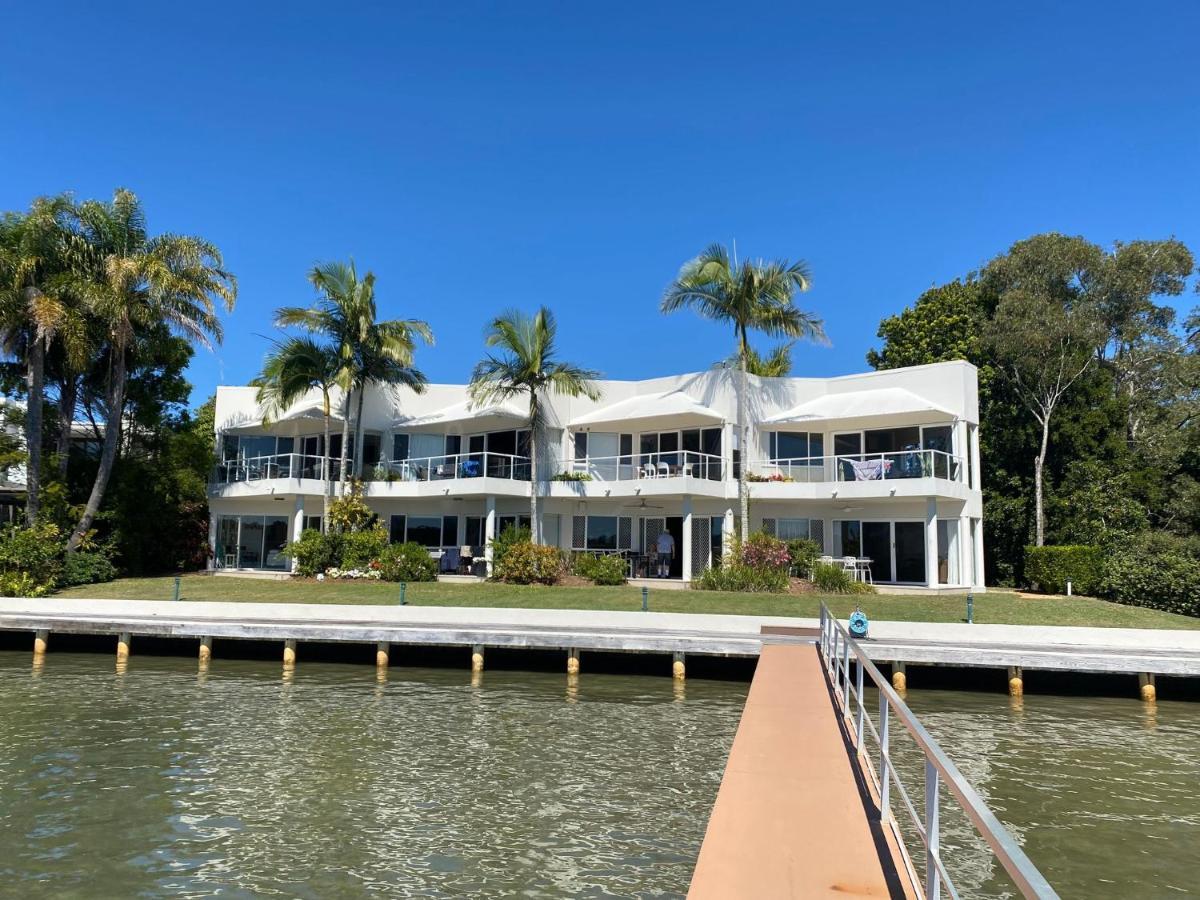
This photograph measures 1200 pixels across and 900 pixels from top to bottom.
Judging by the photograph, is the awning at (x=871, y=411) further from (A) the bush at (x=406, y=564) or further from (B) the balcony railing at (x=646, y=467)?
(A) the bush at (x=406, y=564)

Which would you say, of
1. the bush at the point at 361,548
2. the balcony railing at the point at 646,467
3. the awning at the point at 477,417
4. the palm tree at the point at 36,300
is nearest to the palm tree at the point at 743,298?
the balcony railing at the point at 646,467

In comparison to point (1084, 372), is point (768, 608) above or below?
below

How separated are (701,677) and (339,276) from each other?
21.2 metres

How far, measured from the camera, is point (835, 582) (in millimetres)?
25156

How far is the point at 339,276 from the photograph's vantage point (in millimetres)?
31578

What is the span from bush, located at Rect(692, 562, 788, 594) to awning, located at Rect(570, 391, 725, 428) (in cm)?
578

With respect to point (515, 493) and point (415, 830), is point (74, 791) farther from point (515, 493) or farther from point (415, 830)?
point (515, 493)

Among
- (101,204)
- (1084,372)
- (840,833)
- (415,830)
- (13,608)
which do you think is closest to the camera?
(840,833)

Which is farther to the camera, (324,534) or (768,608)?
(324,534)

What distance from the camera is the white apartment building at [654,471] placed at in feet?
92.6

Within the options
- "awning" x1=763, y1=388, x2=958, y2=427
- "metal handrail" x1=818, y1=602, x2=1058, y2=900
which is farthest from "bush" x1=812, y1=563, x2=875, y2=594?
"metal handrail" x1=818, y1=602, x2=1058, y2=900

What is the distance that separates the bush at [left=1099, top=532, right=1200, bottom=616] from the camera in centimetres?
2408

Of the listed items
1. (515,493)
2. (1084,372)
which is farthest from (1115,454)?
(515,493)

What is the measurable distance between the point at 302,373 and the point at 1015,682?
25165 mm
